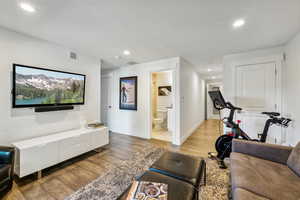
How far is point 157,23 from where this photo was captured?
190 cm

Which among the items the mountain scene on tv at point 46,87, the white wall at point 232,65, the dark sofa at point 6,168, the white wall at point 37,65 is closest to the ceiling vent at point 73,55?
the white wall at point 37,65

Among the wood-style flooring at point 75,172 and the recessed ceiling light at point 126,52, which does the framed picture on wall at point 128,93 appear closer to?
the recessed ceiling light at point 126,52

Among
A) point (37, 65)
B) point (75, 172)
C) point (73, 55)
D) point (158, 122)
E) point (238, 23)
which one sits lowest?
point (75, 172)

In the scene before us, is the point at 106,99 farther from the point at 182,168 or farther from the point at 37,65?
the point at 182,168

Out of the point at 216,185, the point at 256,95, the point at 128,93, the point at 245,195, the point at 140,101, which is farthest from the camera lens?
the point at 128,93

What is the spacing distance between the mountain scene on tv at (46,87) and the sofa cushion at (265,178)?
3.27 m

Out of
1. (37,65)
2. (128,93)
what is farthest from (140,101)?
(37,65)

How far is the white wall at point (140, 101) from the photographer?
358cm

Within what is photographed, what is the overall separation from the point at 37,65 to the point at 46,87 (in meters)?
0.45

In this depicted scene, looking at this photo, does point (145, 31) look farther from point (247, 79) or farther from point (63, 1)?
point (247, 79)

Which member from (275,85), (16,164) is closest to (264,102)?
(275,85)

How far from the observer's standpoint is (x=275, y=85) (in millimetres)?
2717

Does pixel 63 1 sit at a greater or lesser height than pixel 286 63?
greater

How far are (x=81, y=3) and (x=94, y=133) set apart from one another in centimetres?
241
